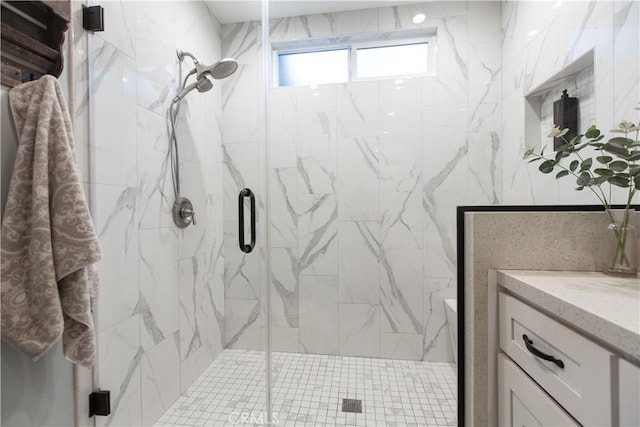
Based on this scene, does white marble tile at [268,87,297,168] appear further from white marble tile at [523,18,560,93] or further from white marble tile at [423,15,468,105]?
white marble tile at [523,18,560,93]

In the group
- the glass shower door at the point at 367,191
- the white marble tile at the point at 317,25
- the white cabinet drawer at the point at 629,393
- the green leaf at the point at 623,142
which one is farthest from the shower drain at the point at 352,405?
the white marble tile at the point at 317,25

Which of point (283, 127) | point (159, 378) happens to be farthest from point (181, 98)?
point (159, 378)

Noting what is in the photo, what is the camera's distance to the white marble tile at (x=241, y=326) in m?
1.57

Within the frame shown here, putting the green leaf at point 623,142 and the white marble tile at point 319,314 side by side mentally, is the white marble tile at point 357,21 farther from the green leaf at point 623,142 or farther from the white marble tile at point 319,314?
the white marble tile at point 319,314

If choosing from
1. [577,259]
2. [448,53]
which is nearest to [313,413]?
[577,259]

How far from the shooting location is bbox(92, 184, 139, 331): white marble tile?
3.67 feet

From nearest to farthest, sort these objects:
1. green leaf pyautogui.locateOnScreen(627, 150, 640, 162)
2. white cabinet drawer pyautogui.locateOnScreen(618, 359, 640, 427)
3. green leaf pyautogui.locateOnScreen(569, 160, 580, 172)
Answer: white cabinet drawer pyautogui.locateOnScreen(618, 359, 640, 427), green leaf pyautogui.locateOnScreen(627, 150, 640, 162), green leaf pyautogui.locateOnScreen(569, 160, 580, 172)

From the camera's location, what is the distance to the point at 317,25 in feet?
6.78

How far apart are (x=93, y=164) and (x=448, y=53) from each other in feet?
7.19

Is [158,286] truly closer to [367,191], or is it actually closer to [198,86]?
[198,86]

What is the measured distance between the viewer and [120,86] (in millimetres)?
1222

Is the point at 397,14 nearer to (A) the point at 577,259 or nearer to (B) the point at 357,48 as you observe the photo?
(B) the point at 357,48

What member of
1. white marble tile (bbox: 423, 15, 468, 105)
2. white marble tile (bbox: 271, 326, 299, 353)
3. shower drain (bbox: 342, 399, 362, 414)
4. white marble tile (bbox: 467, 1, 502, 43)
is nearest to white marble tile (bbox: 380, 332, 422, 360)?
shower drain (bbox: 342, 399, 362, 414)

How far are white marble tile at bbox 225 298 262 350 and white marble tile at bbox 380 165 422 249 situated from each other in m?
1.01
